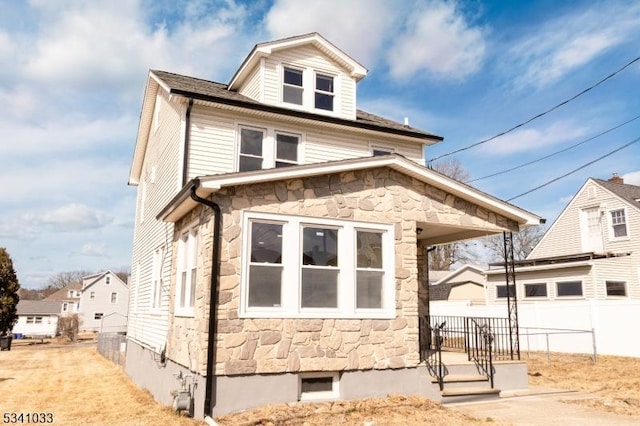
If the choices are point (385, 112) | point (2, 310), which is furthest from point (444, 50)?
point (2, 310)

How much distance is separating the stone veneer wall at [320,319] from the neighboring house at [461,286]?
21548 millimetres

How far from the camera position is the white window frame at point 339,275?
7.57 m

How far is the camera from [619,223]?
20500 mm

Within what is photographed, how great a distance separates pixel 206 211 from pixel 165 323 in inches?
138

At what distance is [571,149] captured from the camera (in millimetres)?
18844

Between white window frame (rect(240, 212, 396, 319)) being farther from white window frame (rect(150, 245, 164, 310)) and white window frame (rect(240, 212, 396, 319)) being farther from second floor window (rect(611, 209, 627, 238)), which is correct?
second floor window (rect(611, 209, 627, 238))

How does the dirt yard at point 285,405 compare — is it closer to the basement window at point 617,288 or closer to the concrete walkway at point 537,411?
the concrete walkway at point 537,411

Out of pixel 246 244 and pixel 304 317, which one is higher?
pixel 246 244

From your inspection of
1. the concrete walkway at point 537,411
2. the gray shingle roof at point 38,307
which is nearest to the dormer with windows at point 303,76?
the concrete walkway at point 537,411

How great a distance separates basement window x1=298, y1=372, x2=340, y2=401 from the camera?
7691mm

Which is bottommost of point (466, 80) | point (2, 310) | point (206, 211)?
point (2, 310)

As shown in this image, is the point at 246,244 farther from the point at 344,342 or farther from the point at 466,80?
the point at 466,80

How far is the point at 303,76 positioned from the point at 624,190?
16714mm

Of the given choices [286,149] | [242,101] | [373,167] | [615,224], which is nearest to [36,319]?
[286,149]
